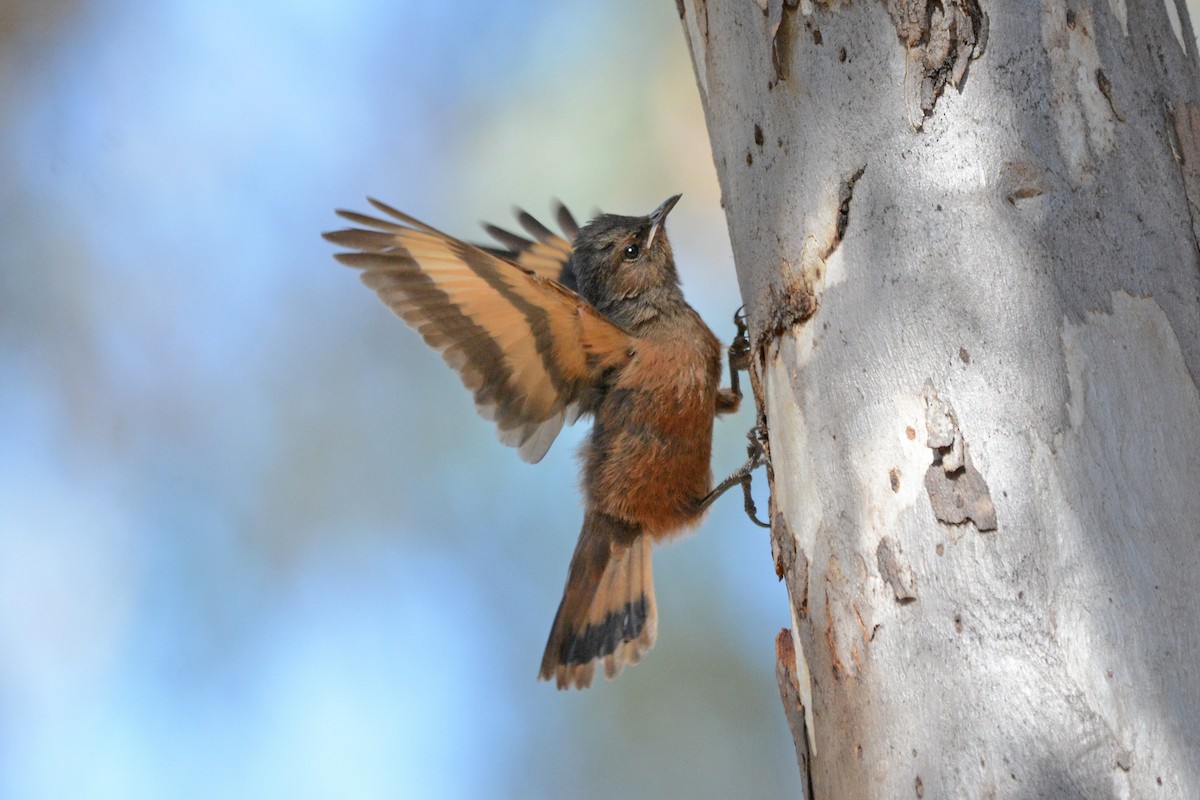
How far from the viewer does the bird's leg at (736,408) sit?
11.1 feet

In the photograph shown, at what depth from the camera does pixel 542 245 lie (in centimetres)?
464

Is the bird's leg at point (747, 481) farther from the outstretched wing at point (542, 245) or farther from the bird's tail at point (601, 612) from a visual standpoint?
the outstretched wing at point (542, 245)

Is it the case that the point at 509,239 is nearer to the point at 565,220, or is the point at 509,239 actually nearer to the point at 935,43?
the point at 565,220

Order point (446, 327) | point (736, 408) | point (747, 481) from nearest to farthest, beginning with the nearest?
point (446, 327) < point (747, 481) < point (736, 408)

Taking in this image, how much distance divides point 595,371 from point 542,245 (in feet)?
3.71

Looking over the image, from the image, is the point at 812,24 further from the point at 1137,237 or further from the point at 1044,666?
the point at 1044,666

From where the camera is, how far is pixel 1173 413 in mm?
1696

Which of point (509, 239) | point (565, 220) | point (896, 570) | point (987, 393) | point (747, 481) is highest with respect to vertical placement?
point (565, 220)

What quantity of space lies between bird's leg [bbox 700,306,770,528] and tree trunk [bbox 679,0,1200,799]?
1149 mm

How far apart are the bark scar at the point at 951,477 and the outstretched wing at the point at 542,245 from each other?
271 centimetres

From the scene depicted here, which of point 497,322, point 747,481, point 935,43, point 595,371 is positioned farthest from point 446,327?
point 935,43

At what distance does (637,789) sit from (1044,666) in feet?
15.7

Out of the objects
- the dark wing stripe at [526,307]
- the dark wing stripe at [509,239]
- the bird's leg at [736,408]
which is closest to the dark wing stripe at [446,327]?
the dark wing stripe at [526,307]

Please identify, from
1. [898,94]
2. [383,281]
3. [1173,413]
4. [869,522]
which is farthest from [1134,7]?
[383,281]
